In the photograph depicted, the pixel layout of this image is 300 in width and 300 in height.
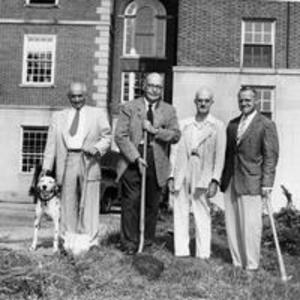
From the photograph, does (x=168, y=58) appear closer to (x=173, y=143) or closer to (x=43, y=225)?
(x=43, y=225)

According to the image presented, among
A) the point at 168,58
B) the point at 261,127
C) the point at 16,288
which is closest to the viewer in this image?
the point at 16,288

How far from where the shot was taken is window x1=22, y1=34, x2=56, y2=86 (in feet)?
79.8

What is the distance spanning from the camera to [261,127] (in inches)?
283

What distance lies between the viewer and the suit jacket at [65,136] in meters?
7.77

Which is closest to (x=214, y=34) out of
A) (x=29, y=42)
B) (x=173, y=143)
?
(x=29, y=42)

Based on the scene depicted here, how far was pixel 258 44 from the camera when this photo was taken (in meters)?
22.4

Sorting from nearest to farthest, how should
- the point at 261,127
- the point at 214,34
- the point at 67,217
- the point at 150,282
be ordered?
the point at 150,282 → the point at 261,127 → the point at 67,217 → the point at 214,34

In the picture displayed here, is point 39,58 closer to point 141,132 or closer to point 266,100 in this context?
point 266,100

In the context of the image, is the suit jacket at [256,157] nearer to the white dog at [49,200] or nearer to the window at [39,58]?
the white dog at [49,200]

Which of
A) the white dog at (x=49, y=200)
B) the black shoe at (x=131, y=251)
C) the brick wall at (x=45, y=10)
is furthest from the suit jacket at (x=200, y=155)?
A: the brick wall at (x=45, y=10)

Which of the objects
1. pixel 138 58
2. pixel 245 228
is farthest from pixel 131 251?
pixel 138 58

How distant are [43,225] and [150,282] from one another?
5.83 meters

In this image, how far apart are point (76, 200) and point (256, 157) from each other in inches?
93.2

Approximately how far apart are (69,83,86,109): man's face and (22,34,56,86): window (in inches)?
663
